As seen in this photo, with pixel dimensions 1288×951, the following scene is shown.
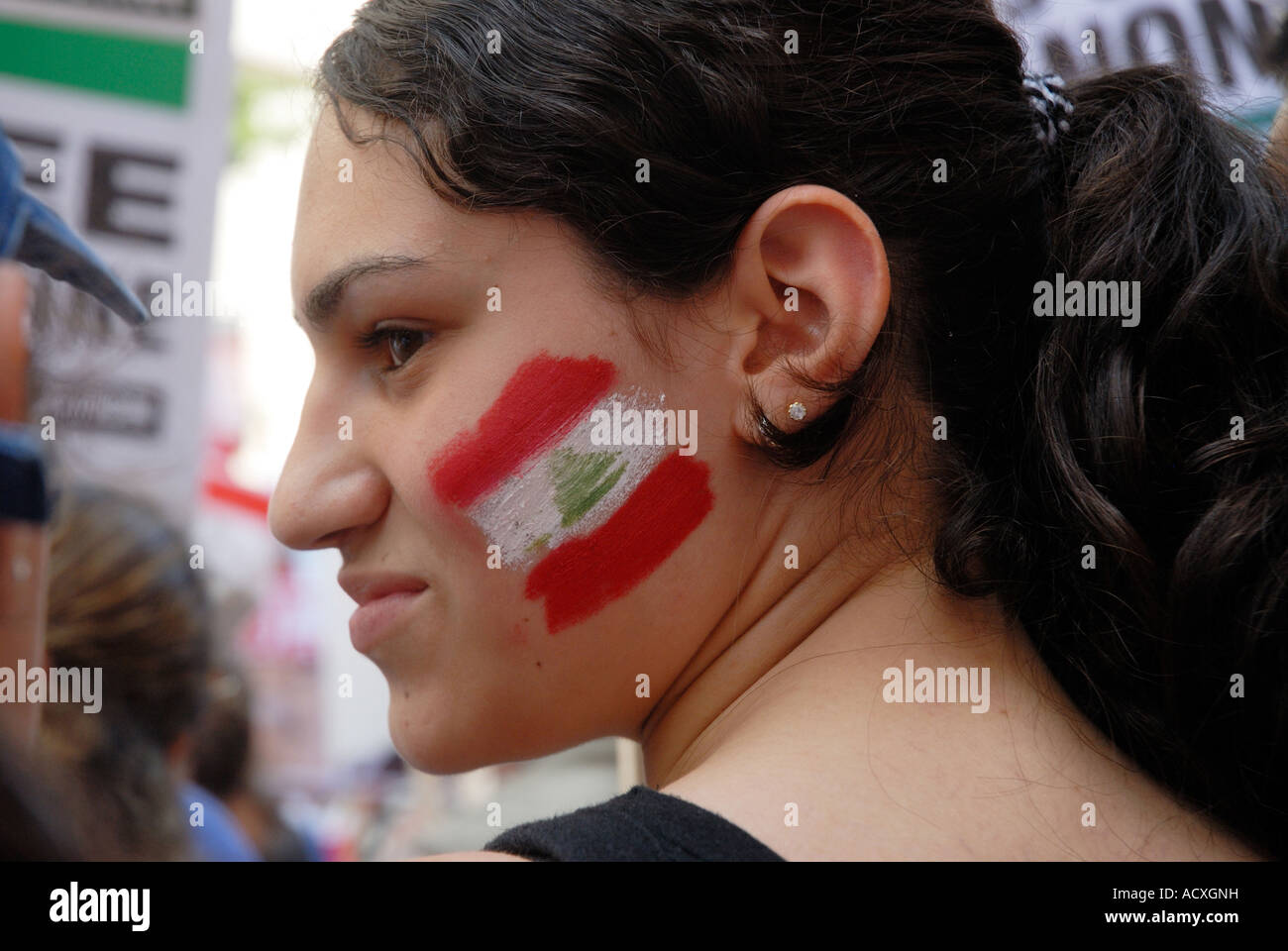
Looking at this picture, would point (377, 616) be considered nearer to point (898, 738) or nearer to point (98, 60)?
point (898, 738)

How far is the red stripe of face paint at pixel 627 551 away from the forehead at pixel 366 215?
367 millimetres

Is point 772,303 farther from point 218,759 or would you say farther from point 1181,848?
point 218,759

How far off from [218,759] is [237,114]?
535cm

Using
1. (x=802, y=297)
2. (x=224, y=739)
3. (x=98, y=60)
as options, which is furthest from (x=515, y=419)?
(x=224, y=739)

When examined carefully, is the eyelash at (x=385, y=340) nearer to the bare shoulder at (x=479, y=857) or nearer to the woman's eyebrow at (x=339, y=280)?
the woman's eyebrow at (x=339, y=280)

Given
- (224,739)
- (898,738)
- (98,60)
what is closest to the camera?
(898,738)

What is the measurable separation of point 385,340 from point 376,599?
0.34m

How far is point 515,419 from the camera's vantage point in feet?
4.80

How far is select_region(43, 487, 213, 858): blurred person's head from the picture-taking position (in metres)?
2.86

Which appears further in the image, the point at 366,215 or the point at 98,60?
the point at 98,60

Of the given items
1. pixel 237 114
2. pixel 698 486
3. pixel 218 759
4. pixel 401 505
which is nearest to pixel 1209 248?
pixel 698 486

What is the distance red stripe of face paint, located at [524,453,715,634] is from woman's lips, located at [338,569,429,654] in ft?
0.52

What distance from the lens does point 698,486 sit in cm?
147

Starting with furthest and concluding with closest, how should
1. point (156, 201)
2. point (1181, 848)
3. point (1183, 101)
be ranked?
1. point (156, 201)
2. point (1183, 101)
3. point (1181, 848)
